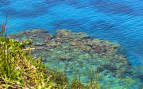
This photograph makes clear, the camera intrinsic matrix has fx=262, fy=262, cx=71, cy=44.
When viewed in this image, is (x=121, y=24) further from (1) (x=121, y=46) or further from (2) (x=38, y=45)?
(2) (x=38, y=45)

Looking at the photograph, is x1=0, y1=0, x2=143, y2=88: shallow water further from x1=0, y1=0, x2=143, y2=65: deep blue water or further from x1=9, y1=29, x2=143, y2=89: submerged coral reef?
x1=9, y1=29, x2=143, y2=89: submerged coral reef

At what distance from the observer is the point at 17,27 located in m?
15.0

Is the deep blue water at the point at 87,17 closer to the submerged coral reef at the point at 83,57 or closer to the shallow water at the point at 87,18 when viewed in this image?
the shallow water at the point at 87,18

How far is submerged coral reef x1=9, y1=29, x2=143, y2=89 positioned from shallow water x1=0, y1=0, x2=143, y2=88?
27.1 inches

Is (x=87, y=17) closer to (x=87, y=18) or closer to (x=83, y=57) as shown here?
(x=87, y=18)

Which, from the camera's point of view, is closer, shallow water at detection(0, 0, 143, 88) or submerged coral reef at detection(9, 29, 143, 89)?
submerged coral reef at detection(9, 29, 143, 89)

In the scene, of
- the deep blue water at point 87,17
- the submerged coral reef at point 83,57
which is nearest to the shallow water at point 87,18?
the deep blue water at point 87,17

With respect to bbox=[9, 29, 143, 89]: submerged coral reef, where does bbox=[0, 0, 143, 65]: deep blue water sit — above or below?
above

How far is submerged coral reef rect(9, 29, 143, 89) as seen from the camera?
32.2 feet

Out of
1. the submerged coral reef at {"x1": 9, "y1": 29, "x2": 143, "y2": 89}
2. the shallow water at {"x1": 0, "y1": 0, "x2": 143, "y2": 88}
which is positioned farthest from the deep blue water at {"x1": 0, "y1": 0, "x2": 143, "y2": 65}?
the submerged coral reef at {"x1": 9, "y1": 29, "x2": 143, "y2": 89}

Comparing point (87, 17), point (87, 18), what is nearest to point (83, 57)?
point (87, 18)

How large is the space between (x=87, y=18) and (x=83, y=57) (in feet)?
15.2

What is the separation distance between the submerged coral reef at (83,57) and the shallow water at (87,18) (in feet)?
2.26

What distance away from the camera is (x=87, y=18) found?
1549 cm
